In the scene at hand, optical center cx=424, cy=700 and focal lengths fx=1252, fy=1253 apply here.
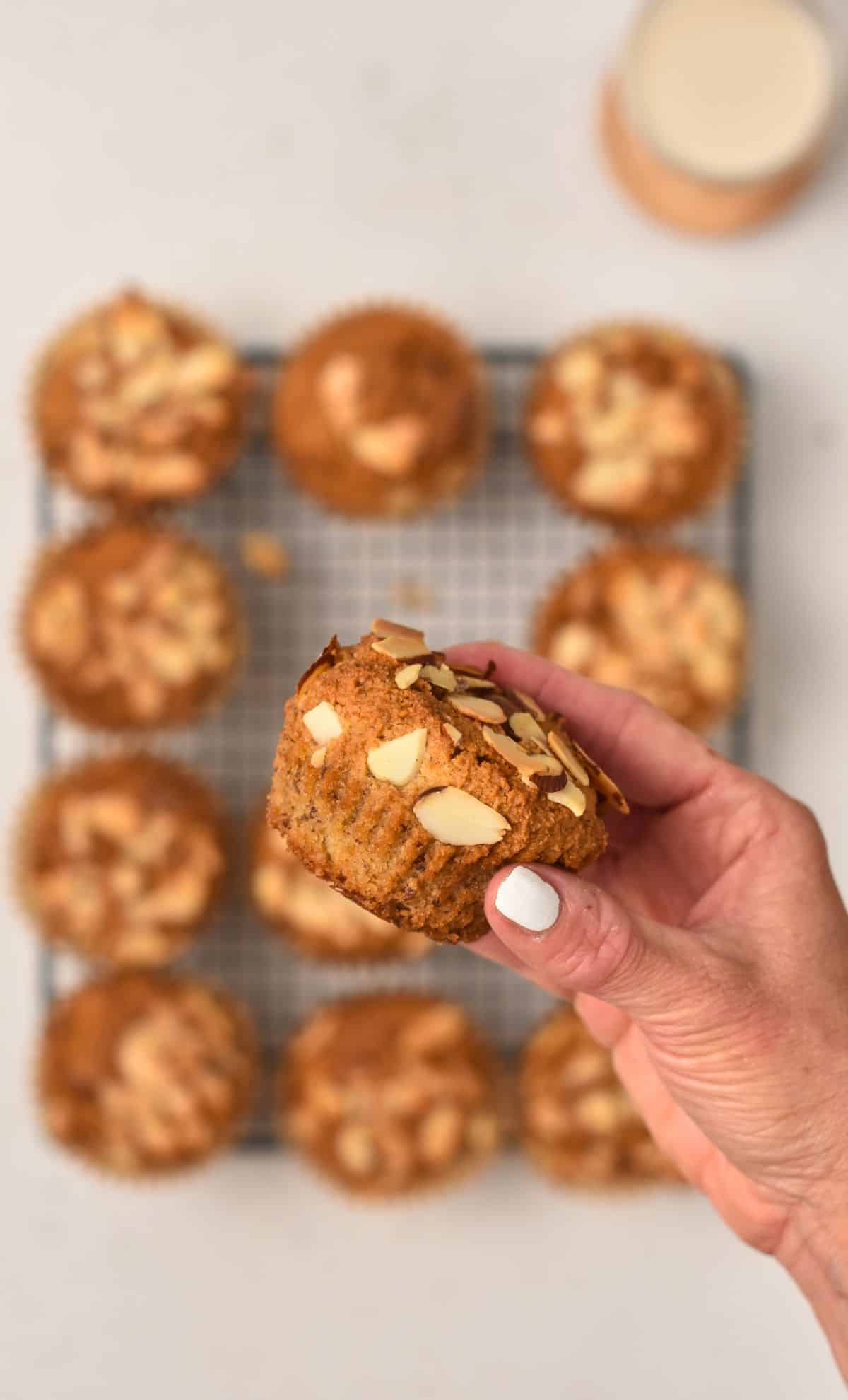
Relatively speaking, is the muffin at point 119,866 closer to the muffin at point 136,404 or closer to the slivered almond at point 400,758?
the muffin at point 136,404

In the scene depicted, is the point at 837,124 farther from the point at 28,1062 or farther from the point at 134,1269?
the point at 134,1269

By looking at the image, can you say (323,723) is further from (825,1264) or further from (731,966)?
(825,1264)

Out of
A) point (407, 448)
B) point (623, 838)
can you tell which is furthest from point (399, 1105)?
point (407, 448)

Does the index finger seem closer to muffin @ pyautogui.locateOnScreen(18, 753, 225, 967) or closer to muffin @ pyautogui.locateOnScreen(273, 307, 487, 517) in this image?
muffin @ pyautogui.locateOnScreen(273, 307, 487, 517)

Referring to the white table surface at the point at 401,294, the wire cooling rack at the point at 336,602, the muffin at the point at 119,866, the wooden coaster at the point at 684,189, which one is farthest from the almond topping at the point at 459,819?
the wooden coaster at the point at 684,189

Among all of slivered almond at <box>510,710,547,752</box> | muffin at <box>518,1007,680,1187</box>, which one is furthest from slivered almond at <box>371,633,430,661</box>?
muffin at <box>518,1007,680,1187</box>

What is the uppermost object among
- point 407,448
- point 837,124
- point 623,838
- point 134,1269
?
point 837,124
